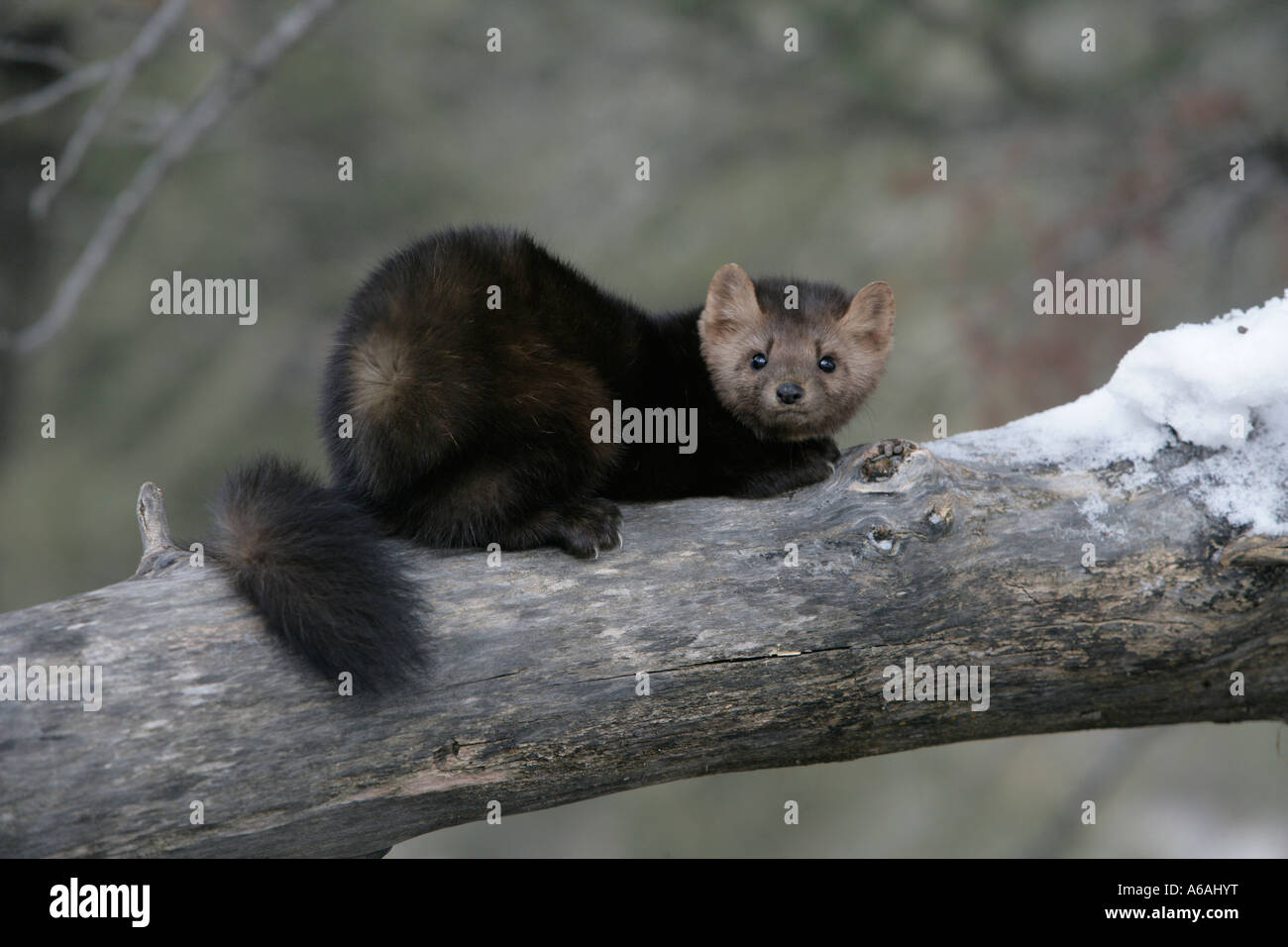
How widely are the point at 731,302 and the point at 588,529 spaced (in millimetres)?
894

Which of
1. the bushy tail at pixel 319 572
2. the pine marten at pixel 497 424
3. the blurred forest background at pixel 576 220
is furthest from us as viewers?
the blurred forest background at pixel 576 220

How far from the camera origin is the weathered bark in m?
2.42

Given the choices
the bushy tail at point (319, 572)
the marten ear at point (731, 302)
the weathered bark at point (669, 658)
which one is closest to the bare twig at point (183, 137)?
the weathered bark at point (669, 658)

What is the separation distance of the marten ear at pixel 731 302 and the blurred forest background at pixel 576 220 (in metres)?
3.13

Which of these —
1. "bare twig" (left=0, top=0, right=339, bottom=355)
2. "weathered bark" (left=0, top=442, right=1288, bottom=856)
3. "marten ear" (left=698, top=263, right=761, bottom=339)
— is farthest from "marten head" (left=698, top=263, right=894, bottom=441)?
"bare twig" (left=0, top=0, right=339, bottom=355)

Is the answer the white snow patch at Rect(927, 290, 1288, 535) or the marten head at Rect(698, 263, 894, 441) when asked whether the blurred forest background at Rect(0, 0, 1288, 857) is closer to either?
the marten head at Rect(698, 263, 894, 441)

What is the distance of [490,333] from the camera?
9.79 feet

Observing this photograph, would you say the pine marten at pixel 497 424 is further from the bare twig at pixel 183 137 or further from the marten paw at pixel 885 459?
the bare twig at pixel 183 137

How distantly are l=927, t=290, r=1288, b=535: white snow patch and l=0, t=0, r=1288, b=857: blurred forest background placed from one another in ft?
10.5

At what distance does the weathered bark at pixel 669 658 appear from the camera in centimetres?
242

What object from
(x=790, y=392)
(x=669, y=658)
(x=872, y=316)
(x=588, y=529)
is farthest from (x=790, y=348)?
(x=669, y=658)

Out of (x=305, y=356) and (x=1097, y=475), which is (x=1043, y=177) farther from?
(x=305, y=356)

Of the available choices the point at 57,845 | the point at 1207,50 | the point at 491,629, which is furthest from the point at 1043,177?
the point at 57,845

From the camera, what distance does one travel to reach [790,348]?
3.32m
